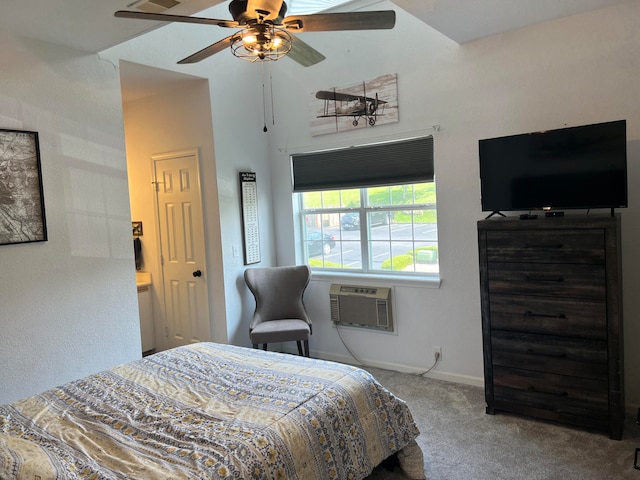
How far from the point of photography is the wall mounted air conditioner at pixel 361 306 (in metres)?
4.11

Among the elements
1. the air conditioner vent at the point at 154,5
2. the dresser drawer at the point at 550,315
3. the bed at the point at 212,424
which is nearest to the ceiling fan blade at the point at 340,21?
the air conditioner vent at the point at 154,5

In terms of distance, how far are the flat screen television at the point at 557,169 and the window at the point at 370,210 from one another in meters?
0.72

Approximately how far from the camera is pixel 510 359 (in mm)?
3086

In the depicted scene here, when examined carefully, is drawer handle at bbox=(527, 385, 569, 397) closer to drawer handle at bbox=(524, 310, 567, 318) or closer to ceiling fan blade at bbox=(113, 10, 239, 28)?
drawer handle at bbox=(524, 310, 567, 318)

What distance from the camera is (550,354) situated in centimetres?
295

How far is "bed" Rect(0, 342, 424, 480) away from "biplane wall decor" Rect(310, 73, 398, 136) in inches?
89.2

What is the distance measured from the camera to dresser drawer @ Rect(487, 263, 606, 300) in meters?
2.77

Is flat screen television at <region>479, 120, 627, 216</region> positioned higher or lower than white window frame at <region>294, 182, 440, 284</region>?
higher

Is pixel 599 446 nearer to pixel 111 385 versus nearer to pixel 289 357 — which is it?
pixel 289 357

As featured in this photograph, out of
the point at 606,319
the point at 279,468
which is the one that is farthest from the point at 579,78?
the point at 279,468

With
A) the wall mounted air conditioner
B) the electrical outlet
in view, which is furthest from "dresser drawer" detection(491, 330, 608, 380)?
the wall mounted air conditioner

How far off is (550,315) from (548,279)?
22 cm

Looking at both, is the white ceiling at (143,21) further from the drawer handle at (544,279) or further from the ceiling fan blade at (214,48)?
the drawer handle at (544,279)

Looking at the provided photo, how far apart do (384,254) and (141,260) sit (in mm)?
2544
